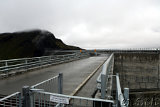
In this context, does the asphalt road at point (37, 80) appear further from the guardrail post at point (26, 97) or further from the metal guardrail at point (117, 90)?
the guardrail post at point (26, 97)

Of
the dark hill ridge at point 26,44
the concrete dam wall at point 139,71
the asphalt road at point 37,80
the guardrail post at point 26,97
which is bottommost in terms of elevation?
the concrete dam wall at point 139,71

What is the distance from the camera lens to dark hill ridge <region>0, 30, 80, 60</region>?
63144 mm

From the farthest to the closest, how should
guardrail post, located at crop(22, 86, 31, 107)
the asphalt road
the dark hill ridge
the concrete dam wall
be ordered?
the dark hill ridge < the concrete dam wall < the asphalt road < guardrail post, located at crop(22, 86, 31, 107)

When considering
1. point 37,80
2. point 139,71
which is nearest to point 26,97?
point 37,80

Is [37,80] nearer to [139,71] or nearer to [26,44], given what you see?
[139,71]

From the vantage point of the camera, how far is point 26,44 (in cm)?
6900

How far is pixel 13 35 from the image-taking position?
79812mm

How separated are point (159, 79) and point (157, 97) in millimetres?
14613

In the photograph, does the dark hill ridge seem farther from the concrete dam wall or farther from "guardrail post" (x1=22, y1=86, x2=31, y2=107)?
"guardrail post" (x1=22, y1=86, x2=31, y2=107)

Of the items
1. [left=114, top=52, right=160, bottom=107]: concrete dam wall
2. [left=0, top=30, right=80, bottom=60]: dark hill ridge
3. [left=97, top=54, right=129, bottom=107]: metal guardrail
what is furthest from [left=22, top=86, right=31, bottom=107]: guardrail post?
[left=0, top=30, right=80, bottom=60]: dark hill ridge

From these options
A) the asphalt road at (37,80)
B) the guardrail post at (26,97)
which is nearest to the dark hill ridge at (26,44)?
the asphalt road at (37,80)

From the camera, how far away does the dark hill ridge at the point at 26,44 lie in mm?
63144

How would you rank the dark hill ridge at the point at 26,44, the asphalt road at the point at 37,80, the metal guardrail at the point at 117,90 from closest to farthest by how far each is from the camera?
the metal guardrail at the point at 117,90, the asphalt road at the point at 37,80, the dark hill ridge at the point at 26,44

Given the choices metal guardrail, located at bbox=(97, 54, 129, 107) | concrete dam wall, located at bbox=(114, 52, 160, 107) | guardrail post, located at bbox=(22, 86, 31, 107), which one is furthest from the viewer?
concrete dam wall, located at bbox=(114, 52, 160, 107)
